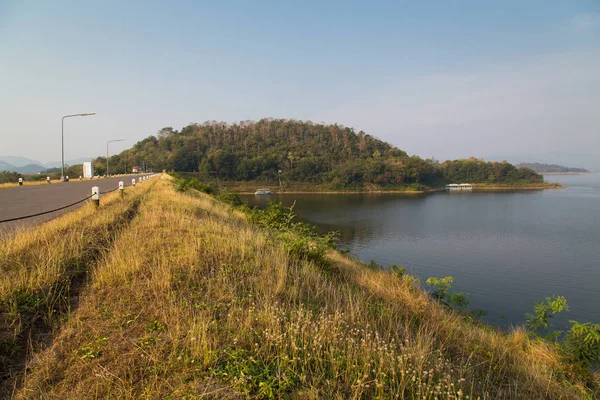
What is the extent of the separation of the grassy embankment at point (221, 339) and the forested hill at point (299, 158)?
87918 millimetres

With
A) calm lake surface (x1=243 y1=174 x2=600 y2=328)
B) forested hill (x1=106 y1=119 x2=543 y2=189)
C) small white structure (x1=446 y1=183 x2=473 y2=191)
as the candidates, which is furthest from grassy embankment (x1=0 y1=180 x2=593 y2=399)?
small white structure (x1=446 y1=183 x2=473 y2=191)

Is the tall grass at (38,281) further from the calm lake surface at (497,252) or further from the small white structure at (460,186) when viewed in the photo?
the small white structure at (460,186)

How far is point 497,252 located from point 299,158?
291ft

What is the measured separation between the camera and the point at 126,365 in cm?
292

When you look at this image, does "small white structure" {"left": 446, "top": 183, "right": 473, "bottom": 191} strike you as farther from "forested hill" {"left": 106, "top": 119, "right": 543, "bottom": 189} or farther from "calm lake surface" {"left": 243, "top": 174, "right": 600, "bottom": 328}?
"calm lake surface" {"left": 243, "top": 174, "right": 600, "bottom": 328}

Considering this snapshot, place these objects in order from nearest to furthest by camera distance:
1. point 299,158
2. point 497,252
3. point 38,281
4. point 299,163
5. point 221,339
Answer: point 221,339 < point 38,281 < point 497,252 < point 299,163 < point 299,158

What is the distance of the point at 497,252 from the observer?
2398cm

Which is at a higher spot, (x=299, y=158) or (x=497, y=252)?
(x=299, y=158)

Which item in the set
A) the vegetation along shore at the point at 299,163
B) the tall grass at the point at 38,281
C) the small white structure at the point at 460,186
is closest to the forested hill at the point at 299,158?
the vegetation along shore at the point at 299,163

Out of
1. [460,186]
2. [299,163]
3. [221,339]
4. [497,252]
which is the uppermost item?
[299,163]

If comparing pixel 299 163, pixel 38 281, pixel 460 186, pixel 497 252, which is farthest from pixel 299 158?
pixel 38 281

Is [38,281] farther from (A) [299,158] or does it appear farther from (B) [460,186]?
(B) [460,186]

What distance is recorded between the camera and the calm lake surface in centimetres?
1552

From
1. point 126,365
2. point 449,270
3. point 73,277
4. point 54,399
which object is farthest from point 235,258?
point 449,270
